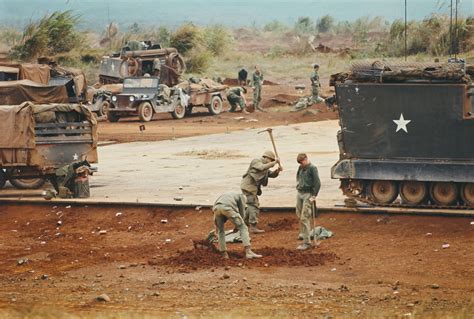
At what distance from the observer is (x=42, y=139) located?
85.2ft

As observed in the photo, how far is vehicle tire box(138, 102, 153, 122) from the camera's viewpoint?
43.5m

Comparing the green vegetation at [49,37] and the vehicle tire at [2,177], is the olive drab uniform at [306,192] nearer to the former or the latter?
the vehicle tire at [2,177]

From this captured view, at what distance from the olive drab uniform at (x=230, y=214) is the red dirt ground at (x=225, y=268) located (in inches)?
13.8

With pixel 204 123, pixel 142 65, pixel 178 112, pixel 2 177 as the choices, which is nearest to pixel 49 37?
pixel 142 65

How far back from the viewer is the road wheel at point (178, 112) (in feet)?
147

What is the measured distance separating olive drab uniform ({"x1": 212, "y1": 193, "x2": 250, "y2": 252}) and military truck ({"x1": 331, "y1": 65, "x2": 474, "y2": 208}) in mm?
3018

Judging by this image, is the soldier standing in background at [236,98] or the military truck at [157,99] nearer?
the military truck at [157,99]

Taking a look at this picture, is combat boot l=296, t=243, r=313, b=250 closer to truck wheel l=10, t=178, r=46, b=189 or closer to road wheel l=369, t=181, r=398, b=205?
road wheel l=369, t=181, r=398, b=205

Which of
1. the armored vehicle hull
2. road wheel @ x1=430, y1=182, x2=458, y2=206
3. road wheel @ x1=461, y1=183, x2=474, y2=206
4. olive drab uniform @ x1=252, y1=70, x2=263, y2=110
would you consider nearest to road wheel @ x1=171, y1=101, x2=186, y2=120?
olive drab uniform @ x1=252, y1=70, x2=263, y2=110

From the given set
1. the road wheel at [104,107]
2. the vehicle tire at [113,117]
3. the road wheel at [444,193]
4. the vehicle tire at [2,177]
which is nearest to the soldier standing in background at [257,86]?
the vehicle tire at [113,117]

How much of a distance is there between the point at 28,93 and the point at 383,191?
31.0 ft

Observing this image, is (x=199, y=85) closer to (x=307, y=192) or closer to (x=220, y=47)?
(x=307, y=192)

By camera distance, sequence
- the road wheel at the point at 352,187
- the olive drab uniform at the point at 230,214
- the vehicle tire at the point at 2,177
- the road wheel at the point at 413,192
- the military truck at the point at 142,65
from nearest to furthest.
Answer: the olive drab uniform at the point at 230,214 → the road wheel at the point at 413,192 → the road wheel at the point at 352,187 → the vehicle tire at the point at 2,177 → the military truck at the point at 142,65

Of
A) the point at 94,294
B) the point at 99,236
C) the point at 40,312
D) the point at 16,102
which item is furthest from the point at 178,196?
the point at 40,312
